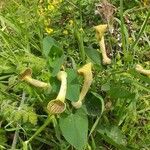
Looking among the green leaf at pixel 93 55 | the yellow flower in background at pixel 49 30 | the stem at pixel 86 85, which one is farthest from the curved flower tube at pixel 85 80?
the yellow flower in background at pixel 49 30

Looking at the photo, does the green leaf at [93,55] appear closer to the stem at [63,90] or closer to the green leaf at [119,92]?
the green leaf at [119,92]

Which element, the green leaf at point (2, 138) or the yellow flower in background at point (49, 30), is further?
the yellow flower in background at point (49, 30)

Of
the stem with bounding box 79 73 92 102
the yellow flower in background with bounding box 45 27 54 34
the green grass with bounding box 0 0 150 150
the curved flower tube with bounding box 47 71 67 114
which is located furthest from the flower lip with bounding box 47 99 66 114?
the yellow flower in background with bounding box 45 27 54 34

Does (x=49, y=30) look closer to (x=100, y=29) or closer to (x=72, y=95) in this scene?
(x=100, y=29)

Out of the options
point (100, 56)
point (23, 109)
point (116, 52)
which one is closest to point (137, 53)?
point (116, 52)

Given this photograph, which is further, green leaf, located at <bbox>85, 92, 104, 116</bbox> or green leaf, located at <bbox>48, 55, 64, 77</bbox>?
green leaf, located at <bbox>85, 92, 104, 116</bbox>

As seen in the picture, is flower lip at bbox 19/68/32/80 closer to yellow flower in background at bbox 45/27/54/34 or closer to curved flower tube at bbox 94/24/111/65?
curved flower tube at bbox 94/24/111/65

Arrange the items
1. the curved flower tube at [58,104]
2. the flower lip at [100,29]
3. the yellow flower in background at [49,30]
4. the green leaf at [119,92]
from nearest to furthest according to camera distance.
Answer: the curved flower tube at [58,104] → the green leaf at [119,92] → the flower lip at [100,29] → the yellow flower in background at [49,30]
